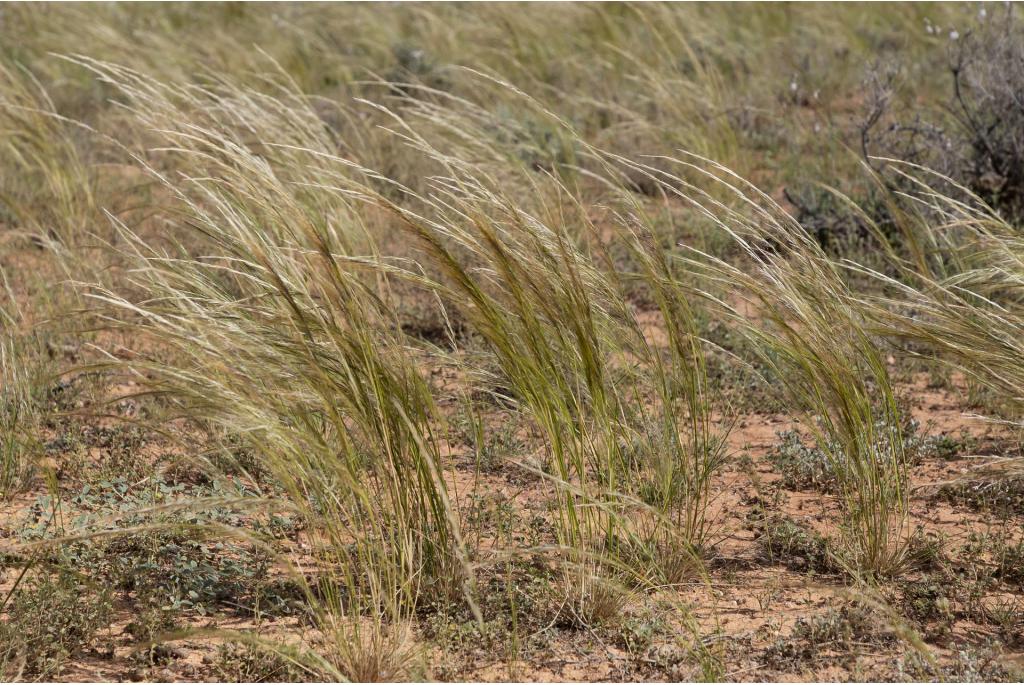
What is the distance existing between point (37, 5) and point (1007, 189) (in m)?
7.34

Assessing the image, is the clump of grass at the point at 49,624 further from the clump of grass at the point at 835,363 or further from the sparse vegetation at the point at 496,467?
the clump of grass at the point at 835,363

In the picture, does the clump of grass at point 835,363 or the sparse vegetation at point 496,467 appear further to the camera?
the clump of grass at point 835,363

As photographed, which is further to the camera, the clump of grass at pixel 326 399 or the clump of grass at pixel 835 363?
the clump of grass at pixel 835 363

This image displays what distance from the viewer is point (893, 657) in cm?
255

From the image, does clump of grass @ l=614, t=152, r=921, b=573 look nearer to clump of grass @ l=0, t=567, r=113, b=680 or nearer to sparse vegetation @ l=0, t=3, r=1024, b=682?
sparse vegetation @ l=0, t=3, r=1024, b=682

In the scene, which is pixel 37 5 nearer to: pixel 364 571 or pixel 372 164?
pixel 372 164

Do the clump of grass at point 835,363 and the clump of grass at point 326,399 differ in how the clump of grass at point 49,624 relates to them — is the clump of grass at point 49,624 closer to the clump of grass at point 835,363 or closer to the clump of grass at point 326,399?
the clump of grass at point 326,399

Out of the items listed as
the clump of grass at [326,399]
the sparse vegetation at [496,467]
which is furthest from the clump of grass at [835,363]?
the clump of grass at [326,399]

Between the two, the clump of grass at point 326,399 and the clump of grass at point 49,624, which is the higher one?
the clump of grass at point 326,399

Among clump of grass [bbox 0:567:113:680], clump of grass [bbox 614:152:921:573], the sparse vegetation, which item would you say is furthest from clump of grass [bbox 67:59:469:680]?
clump of grass [bbox 614:152:921:573]

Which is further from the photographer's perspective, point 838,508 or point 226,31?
point 226,31

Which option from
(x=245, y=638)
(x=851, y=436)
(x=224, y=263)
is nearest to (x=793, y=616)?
(x=851, y=436)

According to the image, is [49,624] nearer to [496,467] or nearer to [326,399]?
[326,399]

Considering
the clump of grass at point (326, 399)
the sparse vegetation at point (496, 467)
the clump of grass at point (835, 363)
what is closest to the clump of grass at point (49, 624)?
the sparse vegetation at point (496, 467)
